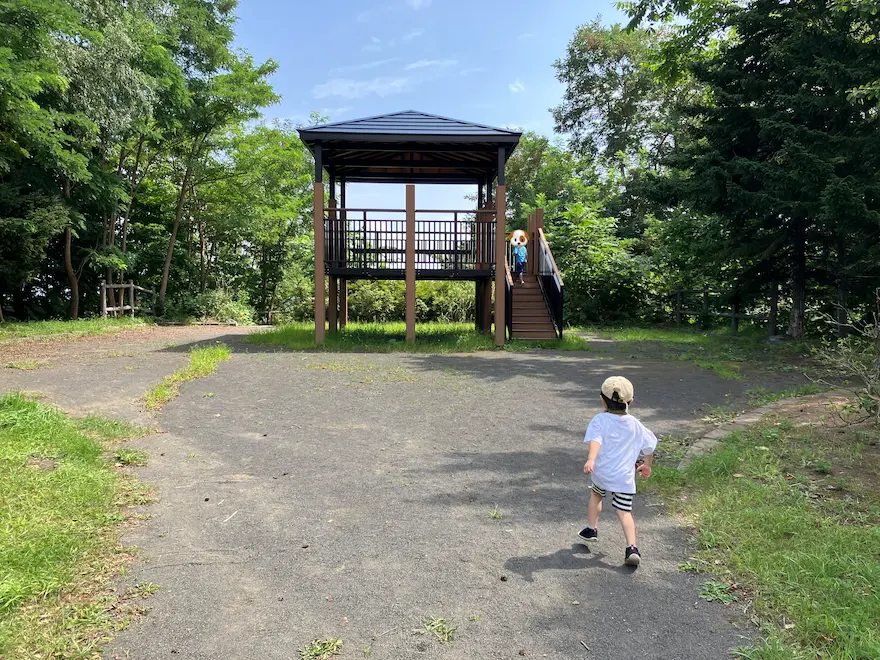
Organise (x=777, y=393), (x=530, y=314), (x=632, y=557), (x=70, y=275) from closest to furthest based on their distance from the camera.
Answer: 1. (x=632, y=557)
2. (x=777, y=393)
3. (x=530, y=314)
4. (x=70, y=275)

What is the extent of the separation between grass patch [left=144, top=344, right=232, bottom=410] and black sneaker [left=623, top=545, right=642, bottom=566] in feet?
17.1

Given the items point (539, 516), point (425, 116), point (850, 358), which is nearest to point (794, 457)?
point (850, 358)

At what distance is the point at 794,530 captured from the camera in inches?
122

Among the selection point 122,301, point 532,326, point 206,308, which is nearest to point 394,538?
point 532,326

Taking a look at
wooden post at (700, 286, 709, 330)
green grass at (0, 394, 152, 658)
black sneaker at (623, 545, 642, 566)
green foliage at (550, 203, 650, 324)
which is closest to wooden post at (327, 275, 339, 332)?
green grass at (0, 394, 152, 658)

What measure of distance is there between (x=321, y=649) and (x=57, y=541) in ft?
5.45

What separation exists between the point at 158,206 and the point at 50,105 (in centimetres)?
838

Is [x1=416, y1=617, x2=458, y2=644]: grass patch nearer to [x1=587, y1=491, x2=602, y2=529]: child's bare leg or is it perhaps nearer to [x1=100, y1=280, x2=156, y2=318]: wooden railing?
[x1=587, y1=491, x2=602, y2=529]: child's bare leg

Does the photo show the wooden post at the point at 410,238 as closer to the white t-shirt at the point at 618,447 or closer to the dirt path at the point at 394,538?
the dirt path at the point at 394,538

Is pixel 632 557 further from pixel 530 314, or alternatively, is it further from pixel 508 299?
pixel 530 314

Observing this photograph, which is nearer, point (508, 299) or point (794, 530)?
point (794, 530)

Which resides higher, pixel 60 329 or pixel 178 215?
pixel 178 215

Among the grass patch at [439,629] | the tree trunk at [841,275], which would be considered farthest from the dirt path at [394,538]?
the tree trunk at [841,275]

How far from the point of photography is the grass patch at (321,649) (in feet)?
6.95
